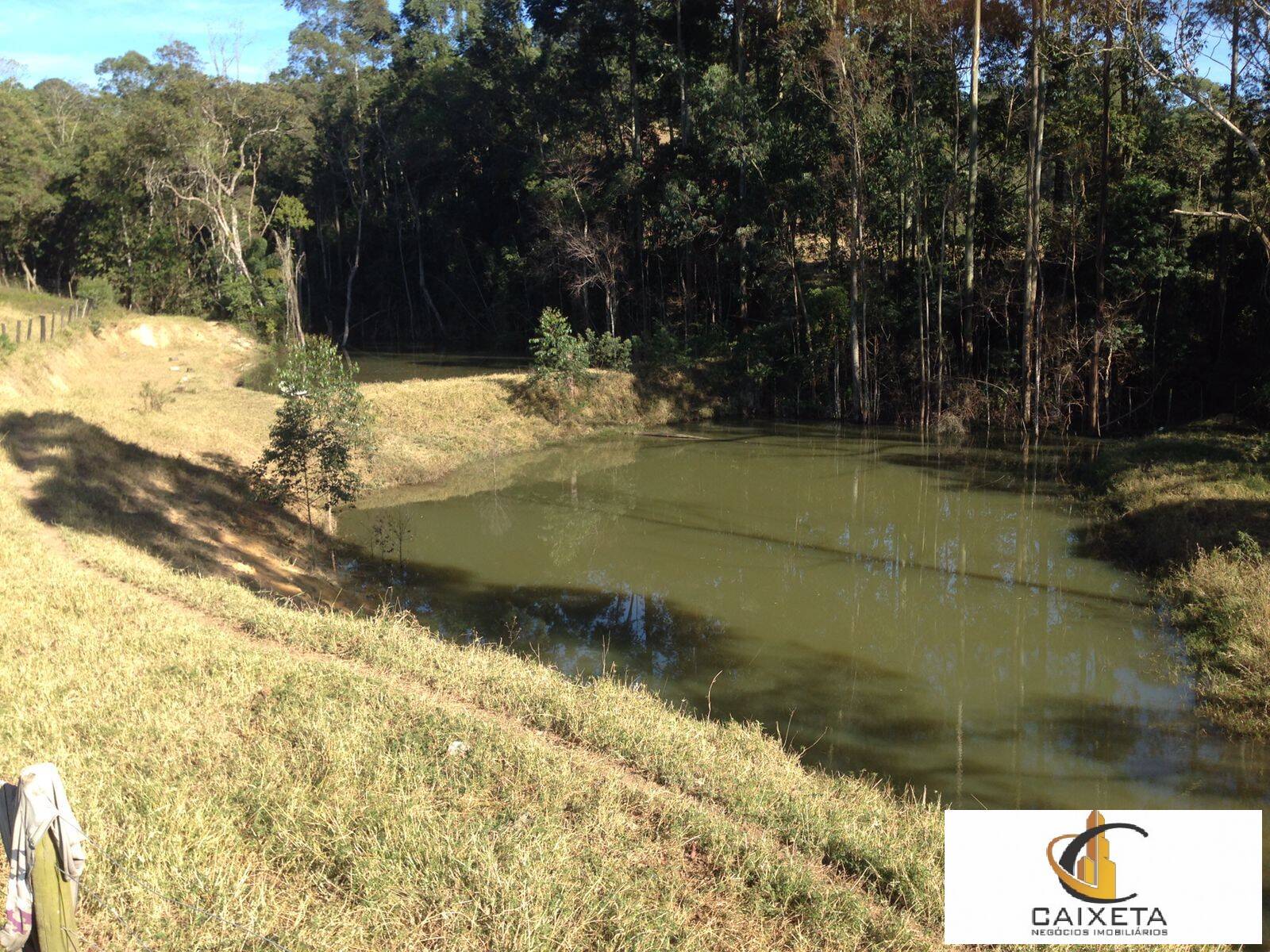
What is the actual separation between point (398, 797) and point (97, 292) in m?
39.1

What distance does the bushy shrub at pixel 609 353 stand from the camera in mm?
29312

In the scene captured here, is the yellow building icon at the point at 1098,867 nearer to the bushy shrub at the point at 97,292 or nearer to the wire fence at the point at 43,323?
the wire fence at the point at 43,323

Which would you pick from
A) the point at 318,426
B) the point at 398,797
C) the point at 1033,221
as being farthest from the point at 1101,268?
the point at 398,797

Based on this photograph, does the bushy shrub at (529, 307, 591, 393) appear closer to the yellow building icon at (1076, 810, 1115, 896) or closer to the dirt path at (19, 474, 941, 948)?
the dirt path at (19, 474, 941, 948)

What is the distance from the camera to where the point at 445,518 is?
18844 mm

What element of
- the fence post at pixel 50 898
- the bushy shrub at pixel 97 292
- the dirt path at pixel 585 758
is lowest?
the dirt path at pixel 585 758

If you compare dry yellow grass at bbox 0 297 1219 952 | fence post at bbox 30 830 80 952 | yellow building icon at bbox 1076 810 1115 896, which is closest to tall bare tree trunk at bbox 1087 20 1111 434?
dry yellow grass at bbox 0 297 1219 952

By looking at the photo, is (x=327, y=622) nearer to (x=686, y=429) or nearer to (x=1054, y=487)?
(x=1054, y=487)

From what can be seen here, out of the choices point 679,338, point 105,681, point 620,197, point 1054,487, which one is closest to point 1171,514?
point 1054,487

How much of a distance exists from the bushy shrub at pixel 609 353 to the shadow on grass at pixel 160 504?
13011 millimetres

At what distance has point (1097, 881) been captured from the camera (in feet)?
15.5

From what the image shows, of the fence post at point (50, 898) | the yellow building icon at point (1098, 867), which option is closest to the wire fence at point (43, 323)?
the fence post at point (50, 898)

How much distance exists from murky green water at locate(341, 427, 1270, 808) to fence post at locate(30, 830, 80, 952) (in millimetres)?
6597

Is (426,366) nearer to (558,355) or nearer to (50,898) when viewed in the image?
(558,355)
